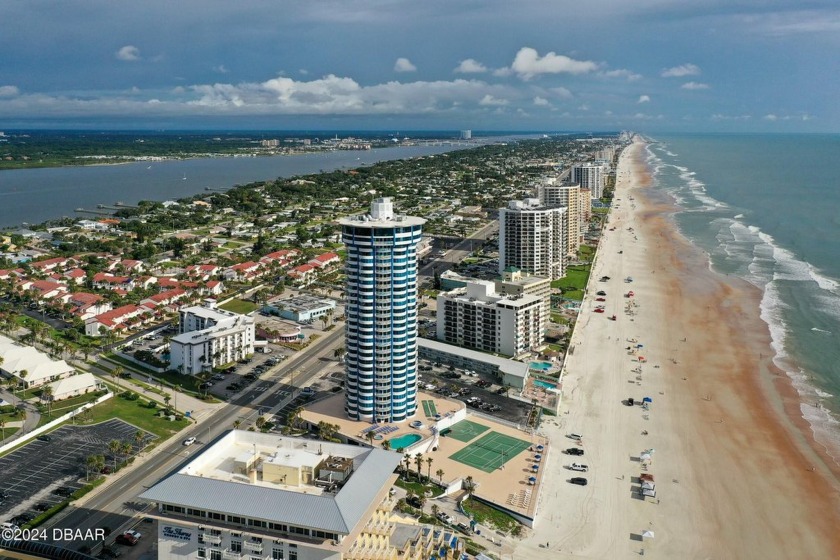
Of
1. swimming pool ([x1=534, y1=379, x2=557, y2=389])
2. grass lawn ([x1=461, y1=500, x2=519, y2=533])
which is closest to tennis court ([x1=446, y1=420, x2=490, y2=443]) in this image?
grass lawn ([x1=461, y1=500, x2=519, y2=533])

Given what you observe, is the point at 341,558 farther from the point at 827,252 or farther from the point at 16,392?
Answer: the point at 827,252

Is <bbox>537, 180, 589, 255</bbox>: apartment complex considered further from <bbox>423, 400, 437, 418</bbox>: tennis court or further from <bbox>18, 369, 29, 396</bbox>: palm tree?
<bbox>18, 369, 29, 396</bbox>: palm tree

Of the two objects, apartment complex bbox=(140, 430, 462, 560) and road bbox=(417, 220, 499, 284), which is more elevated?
road bbox=(417, 220, 499, 284)

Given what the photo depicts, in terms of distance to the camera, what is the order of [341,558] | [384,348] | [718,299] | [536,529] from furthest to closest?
[718,299] → [384,348] → [536,529] → [341,558]

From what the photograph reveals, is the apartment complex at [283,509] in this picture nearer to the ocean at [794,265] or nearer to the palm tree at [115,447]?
the palm tree at [115,447]

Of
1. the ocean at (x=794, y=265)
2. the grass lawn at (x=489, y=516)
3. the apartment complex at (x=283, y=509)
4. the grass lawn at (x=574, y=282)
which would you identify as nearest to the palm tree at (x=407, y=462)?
the grass lawn at (x=489, y=516)

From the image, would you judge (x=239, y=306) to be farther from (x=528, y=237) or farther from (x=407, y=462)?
(x=407, y=462)

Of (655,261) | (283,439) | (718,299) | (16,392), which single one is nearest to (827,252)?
(655,261)

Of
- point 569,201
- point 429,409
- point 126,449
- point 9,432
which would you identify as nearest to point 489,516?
point 429,409
